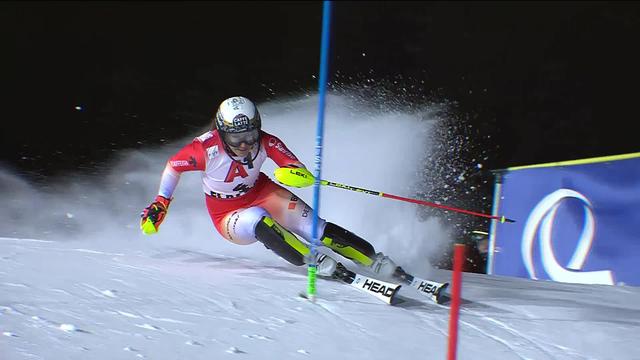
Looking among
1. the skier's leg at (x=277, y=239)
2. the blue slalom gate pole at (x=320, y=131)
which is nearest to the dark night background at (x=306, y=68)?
the skier's leg at (x=277, y=239)

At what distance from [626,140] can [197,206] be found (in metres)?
4.52

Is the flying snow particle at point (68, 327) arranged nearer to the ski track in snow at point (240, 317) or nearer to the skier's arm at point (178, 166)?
the ski track in snow at point (240, 317)

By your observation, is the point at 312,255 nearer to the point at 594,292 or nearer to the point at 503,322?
the point at 503,322

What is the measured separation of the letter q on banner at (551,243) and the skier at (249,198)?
5.98 feet

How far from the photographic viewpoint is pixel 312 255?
2.91m

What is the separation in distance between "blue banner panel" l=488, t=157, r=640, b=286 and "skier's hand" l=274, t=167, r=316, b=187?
2375 millimetres

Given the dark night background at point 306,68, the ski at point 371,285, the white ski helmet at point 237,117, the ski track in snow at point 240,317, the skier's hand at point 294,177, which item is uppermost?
the dark night background at point 306,68

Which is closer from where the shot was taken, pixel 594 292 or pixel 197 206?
pixel 594 292

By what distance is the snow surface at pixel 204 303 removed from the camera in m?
2.16

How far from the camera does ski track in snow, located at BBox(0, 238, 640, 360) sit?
2102 millimetres

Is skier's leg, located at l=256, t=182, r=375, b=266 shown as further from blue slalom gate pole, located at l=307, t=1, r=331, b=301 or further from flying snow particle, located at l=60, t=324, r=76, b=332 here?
flying snow particle, located at l=60, t=324, r=76, b=332

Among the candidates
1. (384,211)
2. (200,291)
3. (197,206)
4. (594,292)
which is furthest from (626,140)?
(200,291)

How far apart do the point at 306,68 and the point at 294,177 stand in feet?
10.8

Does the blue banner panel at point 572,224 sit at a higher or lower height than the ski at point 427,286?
higher
